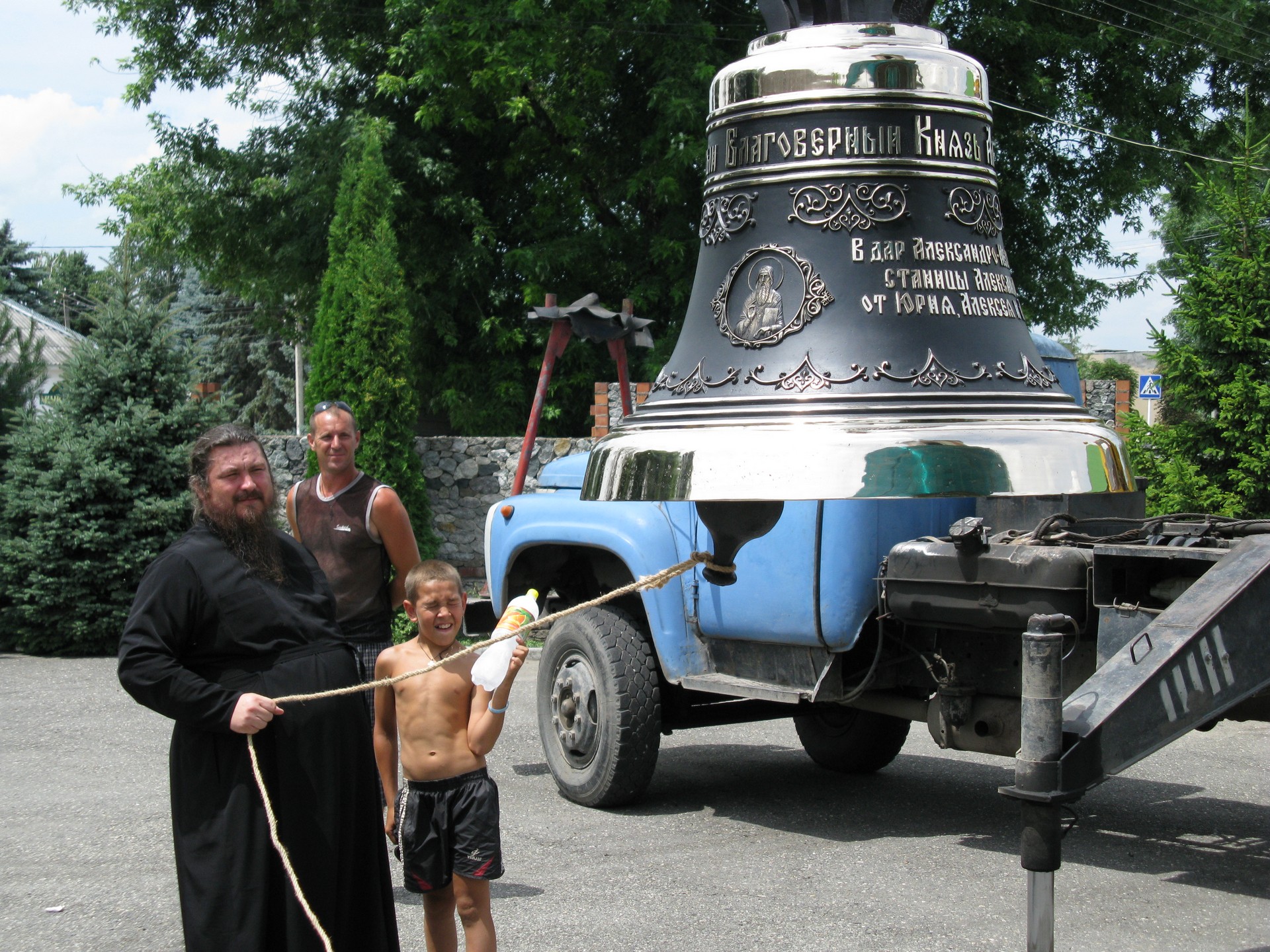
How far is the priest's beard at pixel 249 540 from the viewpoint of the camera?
3.26 meters

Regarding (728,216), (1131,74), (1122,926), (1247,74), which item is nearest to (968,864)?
(1122,926)

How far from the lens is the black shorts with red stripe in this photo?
3.74 meters

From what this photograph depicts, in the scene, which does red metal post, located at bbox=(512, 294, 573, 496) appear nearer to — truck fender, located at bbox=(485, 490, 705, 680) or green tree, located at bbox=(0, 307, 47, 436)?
truck fender, located at bbox=(485, 490, 705, 680)

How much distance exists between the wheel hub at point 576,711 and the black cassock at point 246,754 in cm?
289

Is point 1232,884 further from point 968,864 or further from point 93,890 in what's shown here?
point 93,890

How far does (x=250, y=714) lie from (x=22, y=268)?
68149 millimetres

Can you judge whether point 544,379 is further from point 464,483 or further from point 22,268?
point 22,268

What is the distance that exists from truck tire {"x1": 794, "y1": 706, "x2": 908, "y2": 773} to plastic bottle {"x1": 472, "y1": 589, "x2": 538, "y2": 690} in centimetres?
353

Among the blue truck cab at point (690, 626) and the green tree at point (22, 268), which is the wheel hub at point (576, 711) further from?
the green tree at point (22, 268)

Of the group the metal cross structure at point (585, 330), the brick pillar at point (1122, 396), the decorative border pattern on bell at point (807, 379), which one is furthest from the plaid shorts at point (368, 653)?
the brick pillar at point (1122, 396)

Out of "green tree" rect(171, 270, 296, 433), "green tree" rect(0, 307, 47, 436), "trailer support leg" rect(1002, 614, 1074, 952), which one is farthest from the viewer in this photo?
"green tree" rect(171, 270, 296, 433)

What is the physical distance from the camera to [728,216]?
2838 millimetres

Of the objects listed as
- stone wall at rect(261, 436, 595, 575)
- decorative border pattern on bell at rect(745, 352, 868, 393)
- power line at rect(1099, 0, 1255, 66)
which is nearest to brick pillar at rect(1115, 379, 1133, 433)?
stone wall at rect(261, 436, 595, 575)

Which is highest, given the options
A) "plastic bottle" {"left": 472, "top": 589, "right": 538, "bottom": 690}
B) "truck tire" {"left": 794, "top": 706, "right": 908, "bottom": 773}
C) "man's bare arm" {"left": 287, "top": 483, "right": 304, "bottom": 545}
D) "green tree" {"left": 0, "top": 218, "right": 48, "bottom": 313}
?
"green tree" {"left": 0, "top": 218, "right": 48, "bottom": 313}
